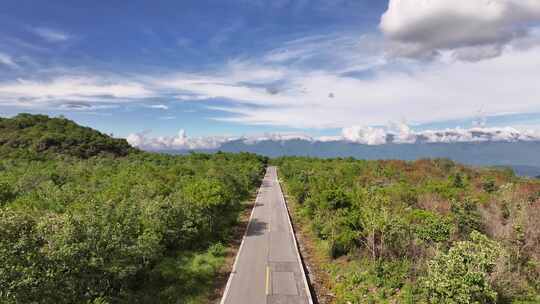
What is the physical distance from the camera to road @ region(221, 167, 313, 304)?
736 inches

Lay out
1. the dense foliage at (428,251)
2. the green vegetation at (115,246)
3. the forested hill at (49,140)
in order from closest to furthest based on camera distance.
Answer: the green vegetation at (115,246)
the dense foliage at (428,251)
the forested hill at (49,140)

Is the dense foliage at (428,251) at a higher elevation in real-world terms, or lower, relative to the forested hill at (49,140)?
lower

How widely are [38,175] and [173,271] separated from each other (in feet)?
128

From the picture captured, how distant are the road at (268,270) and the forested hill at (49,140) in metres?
89.8

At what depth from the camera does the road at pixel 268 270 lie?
61.4 ft

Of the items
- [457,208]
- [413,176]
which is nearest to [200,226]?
[457,208]

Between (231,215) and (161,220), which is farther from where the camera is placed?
(231,215)

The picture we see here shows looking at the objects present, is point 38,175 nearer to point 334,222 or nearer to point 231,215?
point 231,215

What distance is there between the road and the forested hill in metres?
89.8

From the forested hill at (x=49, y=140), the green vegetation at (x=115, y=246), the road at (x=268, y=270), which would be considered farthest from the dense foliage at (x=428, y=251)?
the forested hill at (x=49, y=140)

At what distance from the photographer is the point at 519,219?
24.2m

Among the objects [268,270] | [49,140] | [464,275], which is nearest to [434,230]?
[464,275]

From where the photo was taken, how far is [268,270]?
22.5m

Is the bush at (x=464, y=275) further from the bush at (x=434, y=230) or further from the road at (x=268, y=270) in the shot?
the road at (x=268, y=270)
